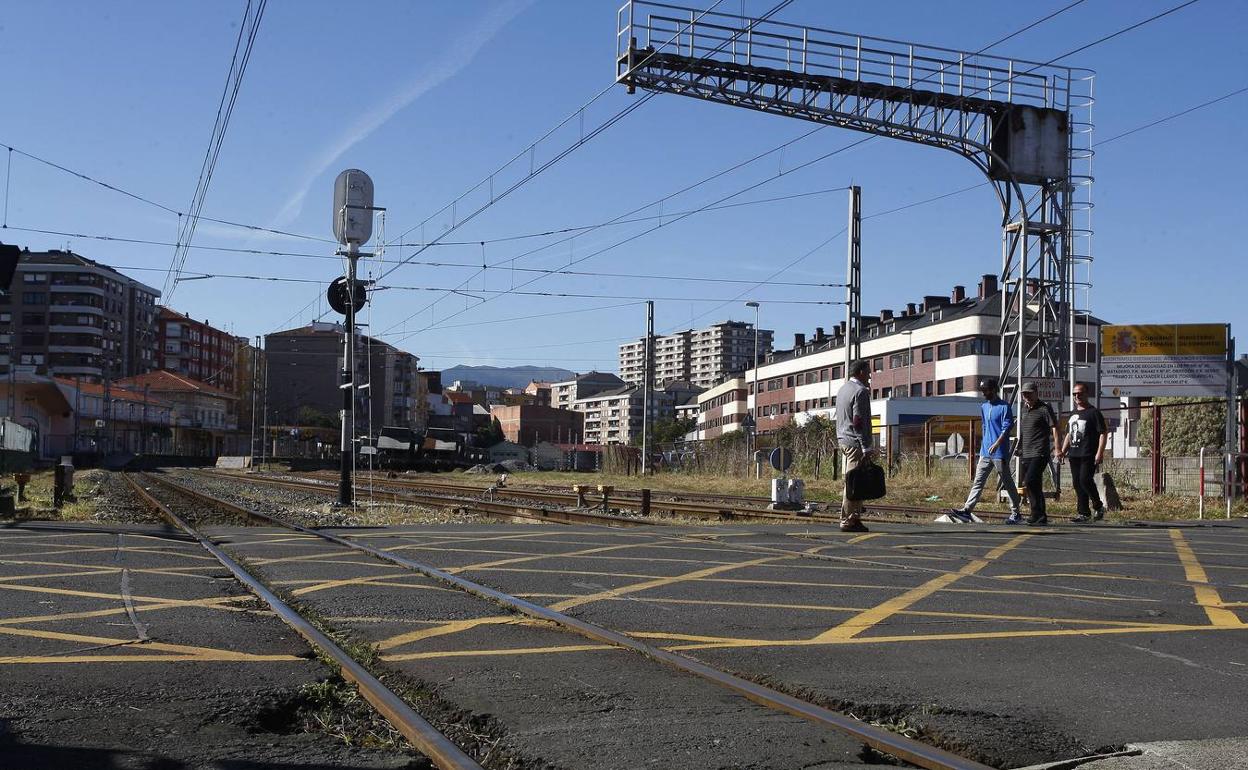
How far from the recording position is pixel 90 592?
8.28 meters

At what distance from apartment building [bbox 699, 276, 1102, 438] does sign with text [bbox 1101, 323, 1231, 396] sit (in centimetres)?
3459

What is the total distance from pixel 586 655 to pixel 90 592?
4.13 meters

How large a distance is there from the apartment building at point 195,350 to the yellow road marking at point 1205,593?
505 feet

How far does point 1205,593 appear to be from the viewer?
834cm

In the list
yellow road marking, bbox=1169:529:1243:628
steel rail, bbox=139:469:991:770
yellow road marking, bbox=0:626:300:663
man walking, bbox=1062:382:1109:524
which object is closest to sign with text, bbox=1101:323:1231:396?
man walking, bbox=1062:382:1109:524

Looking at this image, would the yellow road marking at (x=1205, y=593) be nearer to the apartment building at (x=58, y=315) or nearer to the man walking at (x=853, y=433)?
the man walking at (x=853, y=433)

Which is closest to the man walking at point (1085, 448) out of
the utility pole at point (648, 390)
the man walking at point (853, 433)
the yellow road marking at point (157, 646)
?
the man walking at point (853, 433)

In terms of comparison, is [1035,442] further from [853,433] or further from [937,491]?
[937,491]

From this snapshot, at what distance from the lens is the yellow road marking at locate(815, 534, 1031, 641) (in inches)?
264

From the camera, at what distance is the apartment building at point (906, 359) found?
237ft

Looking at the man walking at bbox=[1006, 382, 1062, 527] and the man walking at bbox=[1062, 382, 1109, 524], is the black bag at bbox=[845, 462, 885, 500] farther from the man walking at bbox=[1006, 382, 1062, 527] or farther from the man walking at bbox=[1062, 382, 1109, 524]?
the man walking at bbox=[1062, 382, 1109, 524]

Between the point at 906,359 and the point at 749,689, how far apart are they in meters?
79.7

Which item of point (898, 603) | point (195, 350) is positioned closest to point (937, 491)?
point (898, 603)

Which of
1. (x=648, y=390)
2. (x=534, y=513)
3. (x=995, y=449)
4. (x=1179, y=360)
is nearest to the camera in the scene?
(x=995, y=449)
